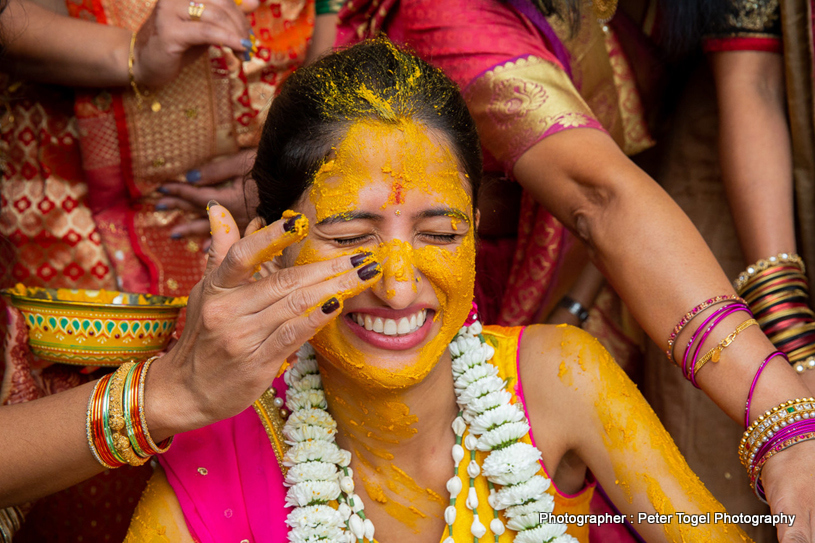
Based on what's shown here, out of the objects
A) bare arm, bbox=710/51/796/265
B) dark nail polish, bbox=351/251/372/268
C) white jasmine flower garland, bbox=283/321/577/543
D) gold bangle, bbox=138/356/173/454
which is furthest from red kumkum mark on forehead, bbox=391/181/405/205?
bare arm, bbox=710/51/796/265

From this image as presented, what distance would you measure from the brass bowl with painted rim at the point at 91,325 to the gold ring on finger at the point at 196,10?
865mm

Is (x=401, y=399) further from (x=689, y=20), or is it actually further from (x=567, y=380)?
(x=689, y=20)

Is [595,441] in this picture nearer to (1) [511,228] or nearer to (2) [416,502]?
(2) [416,502]

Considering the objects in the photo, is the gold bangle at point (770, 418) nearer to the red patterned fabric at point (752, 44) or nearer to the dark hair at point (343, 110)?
the dark hair at point (343, 110)

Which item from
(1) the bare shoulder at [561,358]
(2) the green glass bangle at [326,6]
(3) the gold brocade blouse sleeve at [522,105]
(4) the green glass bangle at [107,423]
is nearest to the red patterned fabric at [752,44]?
(3) the gold brocade blouse sleeve at [522,105]

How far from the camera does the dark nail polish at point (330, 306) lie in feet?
4.34

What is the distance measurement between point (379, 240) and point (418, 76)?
0.46 meters

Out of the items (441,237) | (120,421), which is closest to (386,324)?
(441,237)

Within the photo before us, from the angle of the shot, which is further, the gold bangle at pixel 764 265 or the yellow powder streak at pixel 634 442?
the gold bangle at pixel 764 265

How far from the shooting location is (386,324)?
1.60 meters

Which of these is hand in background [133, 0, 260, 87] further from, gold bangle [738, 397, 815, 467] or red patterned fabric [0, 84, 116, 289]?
gold bangle [738, 397, 815, 467]

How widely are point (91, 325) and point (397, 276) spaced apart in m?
0.98

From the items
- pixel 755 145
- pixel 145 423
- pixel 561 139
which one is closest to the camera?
pixel 145 423

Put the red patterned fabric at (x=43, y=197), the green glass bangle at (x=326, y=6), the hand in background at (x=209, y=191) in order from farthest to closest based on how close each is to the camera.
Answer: the green glass bangle at (x=326, y=6), the hand in background at (x=209, y=191), the red patterned fabric at (x=43, y=197)
